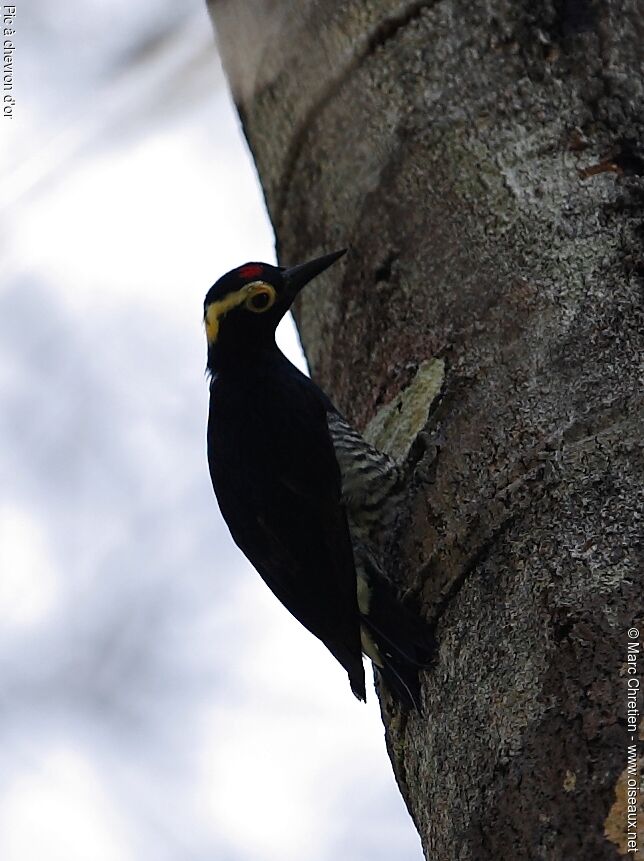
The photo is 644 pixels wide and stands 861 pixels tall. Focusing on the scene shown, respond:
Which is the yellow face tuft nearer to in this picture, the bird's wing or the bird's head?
the bird's head

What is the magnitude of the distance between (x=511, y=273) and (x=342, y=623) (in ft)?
3.24

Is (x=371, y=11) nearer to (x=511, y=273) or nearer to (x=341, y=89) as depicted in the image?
(x=341, y=89)

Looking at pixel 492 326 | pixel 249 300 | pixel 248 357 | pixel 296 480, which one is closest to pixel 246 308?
pixel 249 300

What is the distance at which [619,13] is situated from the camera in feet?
10.1

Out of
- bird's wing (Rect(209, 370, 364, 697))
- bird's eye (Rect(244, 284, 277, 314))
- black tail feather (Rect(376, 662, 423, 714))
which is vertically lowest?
black tail feather (Rect(376, 662, 423, 714))

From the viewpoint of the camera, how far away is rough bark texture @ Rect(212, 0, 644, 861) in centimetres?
204

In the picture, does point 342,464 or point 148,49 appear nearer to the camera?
point 148,49

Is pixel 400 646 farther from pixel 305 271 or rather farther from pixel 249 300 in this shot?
pixel 249 300

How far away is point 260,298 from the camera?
3814mm

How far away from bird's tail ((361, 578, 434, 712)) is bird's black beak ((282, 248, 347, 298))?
94 cm

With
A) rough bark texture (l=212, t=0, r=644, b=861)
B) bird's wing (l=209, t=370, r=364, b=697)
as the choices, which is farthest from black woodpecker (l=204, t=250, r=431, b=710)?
rough bark texture (l=212, t=0, r=644, b=861)

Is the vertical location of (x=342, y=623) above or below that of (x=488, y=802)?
above

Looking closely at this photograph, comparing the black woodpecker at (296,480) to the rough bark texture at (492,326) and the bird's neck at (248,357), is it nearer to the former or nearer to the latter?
the bird's neck at (248,357)

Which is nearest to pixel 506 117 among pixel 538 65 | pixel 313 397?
pixel 538 65
